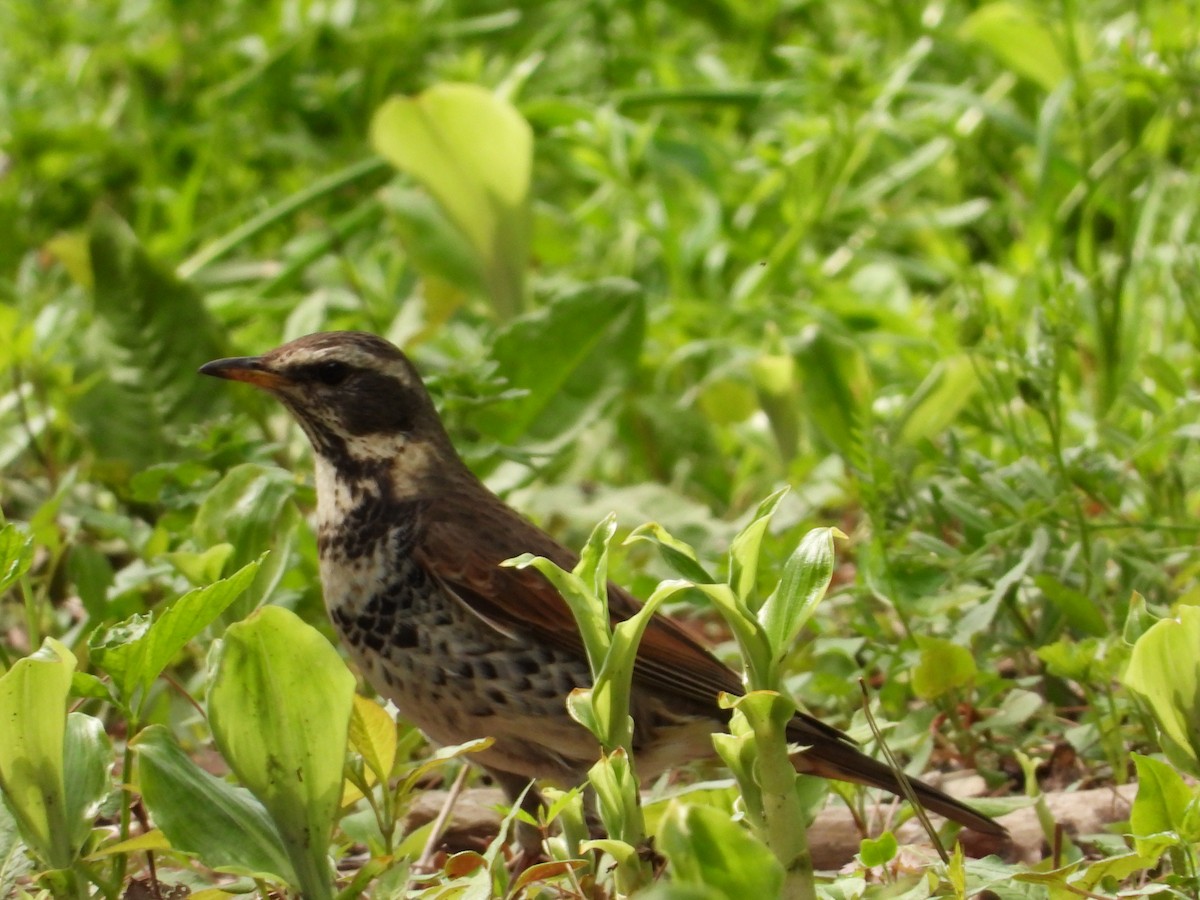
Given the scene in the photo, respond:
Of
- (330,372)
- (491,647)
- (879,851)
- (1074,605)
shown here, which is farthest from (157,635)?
(1074,605)

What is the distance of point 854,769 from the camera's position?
10.5 feet

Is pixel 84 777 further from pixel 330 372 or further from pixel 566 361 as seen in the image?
pixel 566 361

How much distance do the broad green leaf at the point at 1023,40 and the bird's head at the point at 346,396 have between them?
9.75 feet

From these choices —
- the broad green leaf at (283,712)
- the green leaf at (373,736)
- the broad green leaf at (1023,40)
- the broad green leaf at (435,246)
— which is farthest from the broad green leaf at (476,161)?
the broad green leaf at (283,712)

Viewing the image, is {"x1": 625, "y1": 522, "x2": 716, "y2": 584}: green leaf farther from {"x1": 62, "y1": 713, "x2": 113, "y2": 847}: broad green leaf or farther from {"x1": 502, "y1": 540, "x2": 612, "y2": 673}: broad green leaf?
{"x1": 62, "y1": 713, "x2": 113, "y2": 847}: broad green leaf

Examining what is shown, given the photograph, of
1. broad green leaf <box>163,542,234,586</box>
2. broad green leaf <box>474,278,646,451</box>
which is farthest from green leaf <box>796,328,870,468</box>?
broad green leaf <box>163,542,234,586</box>

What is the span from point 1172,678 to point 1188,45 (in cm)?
316

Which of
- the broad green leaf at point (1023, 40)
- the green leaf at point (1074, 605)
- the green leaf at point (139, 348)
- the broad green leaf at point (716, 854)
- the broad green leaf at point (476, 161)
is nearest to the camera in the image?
the broad green leaf at point (716, 854)

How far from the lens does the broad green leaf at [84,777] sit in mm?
2570

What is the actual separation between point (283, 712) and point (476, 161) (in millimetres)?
3175

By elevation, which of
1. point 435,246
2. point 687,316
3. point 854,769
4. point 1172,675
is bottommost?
point 687,316

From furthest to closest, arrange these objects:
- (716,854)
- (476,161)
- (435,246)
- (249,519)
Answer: (435,246)
(476,161)
(249,519)
(716,854)

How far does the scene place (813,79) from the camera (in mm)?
5785

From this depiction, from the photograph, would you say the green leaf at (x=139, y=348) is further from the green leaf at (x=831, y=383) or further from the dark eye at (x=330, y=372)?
the green leaf at (x=831, y=383)
